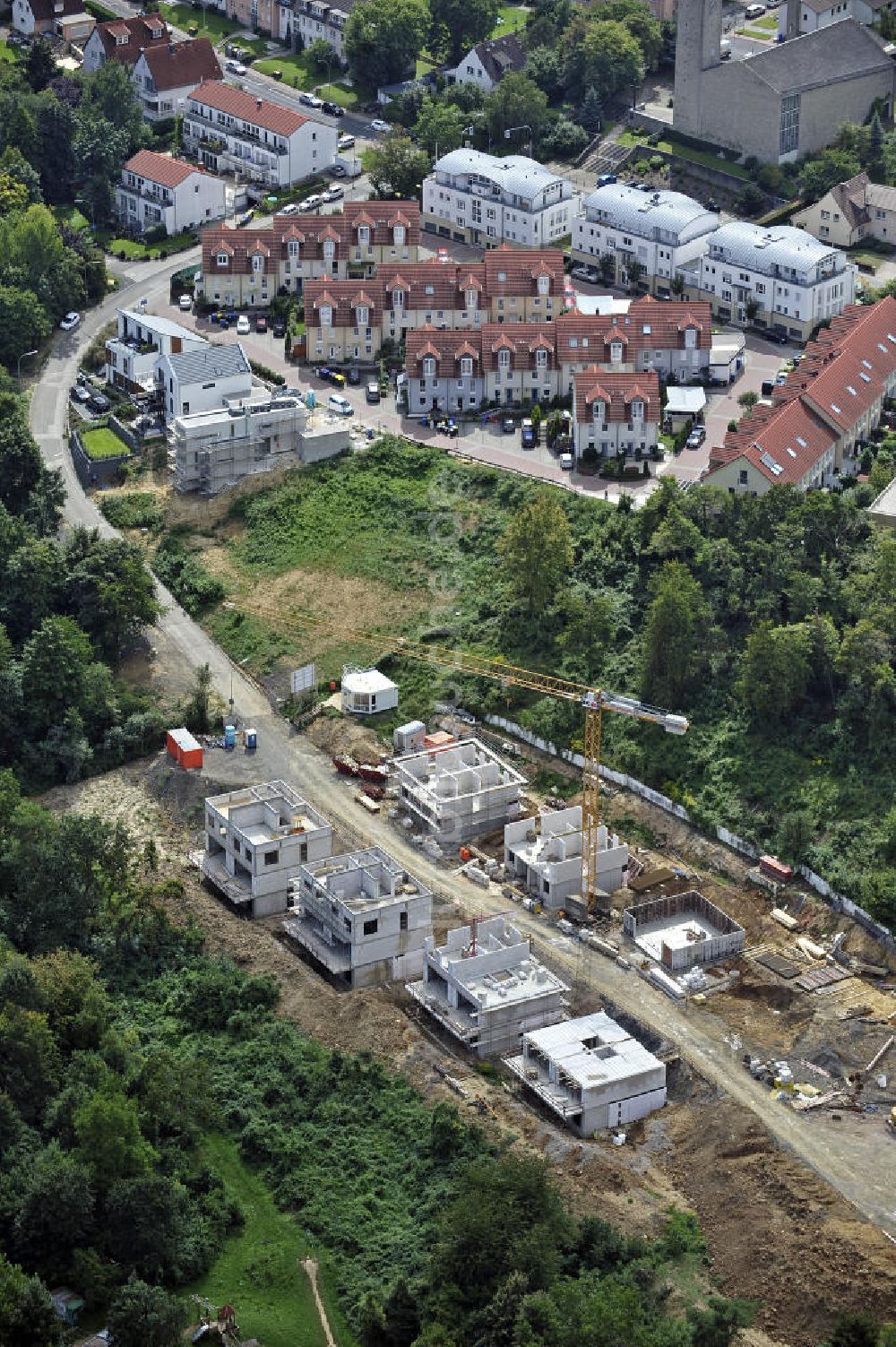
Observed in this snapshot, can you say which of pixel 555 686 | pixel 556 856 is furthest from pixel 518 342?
pixel 556 856

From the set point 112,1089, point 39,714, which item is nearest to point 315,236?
point 39,714

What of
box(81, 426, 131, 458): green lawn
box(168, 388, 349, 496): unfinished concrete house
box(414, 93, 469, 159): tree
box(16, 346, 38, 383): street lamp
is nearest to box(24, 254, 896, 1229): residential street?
box(16, 346, 38, 383): street lamp

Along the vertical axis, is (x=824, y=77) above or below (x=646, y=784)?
above

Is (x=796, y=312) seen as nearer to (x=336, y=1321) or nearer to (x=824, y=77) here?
(x=824, y=77)

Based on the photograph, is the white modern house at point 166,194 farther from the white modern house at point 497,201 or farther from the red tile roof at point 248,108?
the white modern house at point 497,201

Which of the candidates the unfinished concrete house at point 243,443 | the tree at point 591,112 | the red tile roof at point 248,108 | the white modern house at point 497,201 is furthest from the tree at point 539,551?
the tree at point 591,112
